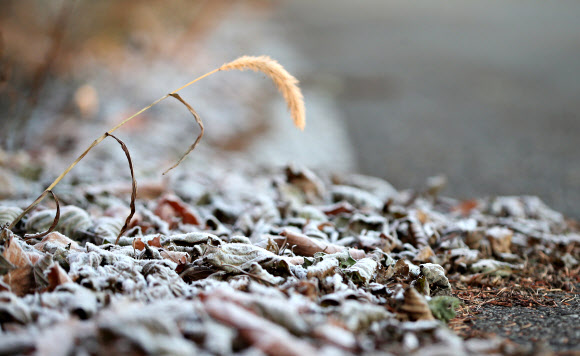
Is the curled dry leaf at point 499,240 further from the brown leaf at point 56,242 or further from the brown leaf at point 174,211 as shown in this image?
the brown leaf at point 56,242

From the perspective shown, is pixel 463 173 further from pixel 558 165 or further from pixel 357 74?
pixel 357 74

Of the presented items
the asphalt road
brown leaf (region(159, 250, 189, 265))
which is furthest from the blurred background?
brown leaf (region(159, 250, 189, 265))

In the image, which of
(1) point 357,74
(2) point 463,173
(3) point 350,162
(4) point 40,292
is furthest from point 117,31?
(4) point 40,292

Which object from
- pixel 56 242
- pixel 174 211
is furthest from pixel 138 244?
pixel 174 211

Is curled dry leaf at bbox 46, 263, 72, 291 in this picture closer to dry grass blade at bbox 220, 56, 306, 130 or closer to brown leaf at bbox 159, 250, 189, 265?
brown leaf at bbox 159, 250, 189, 265

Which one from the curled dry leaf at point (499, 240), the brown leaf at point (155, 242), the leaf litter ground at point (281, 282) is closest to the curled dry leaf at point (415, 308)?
the leaf litter ground at point (281, 282)

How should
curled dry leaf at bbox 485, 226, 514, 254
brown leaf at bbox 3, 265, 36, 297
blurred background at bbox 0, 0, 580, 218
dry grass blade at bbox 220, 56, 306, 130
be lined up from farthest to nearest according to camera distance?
blurred background at bbox 0, 0, 580, 218
curled dry leaf at bbox 485, 226, 514, 254
dry grass blade at bbox 220, 56, 306, 130
brown leaf at bbox 3, 265, 36, 297
